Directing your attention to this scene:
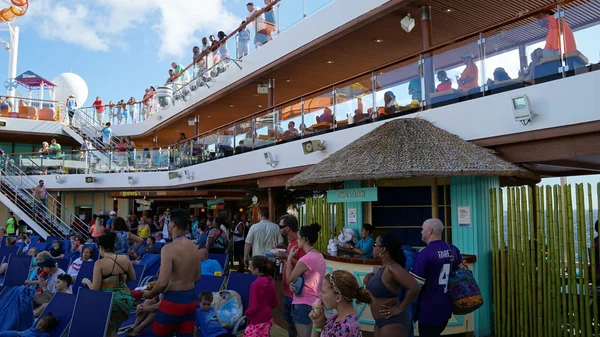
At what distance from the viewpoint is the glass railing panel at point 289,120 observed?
10687 millimetres

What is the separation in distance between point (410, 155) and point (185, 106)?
44.9ft

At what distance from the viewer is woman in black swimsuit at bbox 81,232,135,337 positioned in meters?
4.84

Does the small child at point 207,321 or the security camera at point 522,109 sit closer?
the small child at point 207,321

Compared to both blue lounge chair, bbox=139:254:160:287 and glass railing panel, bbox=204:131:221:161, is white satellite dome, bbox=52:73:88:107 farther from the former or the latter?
blue lounge chair, bbox=139:254:160:287

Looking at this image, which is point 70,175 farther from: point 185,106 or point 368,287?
point 368,287

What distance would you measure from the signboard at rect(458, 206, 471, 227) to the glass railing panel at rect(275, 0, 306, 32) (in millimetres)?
6707

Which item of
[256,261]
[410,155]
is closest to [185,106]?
[410,155]

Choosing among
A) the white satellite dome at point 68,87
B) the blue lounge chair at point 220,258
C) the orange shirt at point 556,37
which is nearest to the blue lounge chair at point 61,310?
the blue lounge chair at point 220,258

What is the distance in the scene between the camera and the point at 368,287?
12.8ft

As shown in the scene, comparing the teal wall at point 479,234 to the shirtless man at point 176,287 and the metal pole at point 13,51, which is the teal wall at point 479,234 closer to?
the shirtless man at point 176,287

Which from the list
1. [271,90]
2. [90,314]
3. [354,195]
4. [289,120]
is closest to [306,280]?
[90,314]

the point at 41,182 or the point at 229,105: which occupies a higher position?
the point at 229,105

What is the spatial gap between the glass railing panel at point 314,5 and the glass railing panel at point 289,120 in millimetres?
2362

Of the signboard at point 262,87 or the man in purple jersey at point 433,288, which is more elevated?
the signboard at point 262,87
